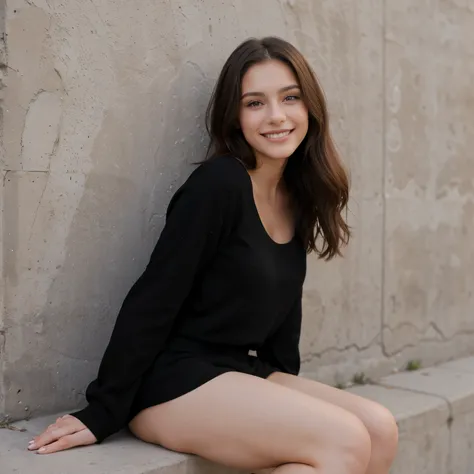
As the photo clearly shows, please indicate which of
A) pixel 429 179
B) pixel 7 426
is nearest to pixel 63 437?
pixel 7 426

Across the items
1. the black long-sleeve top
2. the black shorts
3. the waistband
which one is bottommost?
the black shorts

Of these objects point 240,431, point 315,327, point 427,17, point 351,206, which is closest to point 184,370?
point 240,431

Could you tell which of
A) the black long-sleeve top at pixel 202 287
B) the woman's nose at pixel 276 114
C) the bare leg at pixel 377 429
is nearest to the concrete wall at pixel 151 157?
the black long-sleeve top at pixel 202 287

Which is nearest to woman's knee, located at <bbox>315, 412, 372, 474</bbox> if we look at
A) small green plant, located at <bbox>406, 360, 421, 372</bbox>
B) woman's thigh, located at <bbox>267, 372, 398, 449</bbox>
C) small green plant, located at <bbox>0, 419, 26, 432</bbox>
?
woman's thigh, located at <bbox>267, 372, 398, 449</bbox>

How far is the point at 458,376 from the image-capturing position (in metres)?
3.80

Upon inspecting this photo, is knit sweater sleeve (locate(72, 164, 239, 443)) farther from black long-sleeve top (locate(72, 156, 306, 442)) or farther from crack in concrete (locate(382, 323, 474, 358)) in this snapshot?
crack in concrete (locate(382, 323, 474, 358))

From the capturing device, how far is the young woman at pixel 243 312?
2211mm

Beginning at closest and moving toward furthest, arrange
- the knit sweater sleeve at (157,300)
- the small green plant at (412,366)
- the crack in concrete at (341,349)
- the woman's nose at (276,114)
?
the knit sweater sleeve at (157,300), the woman's nose at (276,114), the crack in concrete at (341,349), the small green plant at (412,366)

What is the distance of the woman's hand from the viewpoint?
2213 mm

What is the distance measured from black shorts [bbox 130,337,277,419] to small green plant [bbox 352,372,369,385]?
4.00 feet

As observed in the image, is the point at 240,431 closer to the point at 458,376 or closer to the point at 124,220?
the point at 124,220

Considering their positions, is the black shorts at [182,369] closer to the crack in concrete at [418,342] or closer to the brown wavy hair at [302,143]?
the brown wavy hair at [302,143]

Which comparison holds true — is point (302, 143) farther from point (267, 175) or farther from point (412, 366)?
point (412, 366)

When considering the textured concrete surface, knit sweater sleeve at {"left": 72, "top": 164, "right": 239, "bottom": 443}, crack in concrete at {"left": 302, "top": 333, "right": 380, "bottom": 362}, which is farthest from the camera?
the textured concrete surface
